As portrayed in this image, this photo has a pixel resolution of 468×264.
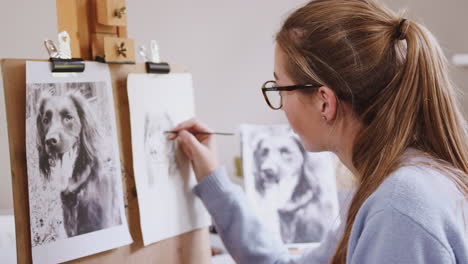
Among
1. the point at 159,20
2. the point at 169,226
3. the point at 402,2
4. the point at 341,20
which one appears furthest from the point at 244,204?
the point at 402,2

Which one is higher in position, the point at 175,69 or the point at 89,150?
the point at 175,69

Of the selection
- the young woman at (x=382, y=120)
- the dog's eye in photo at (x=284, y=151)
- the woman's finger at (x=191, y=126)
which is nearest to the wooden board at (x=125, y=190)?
the woman's finger at (x=191, y=126)

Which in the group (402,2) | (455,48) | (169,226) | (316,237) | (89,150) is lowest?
(316,237)

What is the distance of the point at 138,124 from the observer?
3.27 ft

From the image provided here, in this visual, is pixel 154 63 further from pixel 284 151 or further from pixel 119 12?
pixel 284 151

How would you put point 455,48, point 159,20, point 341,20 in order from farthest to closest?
point 455,48 < point 159,20 < point 341,20

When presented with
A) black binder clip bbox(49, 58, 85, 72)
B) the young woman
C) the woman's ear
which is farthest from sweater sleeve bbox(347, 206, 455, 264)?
black binder clip bbox(49, 58, 85, 72)

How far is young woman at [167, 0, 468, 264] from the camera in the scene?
2.29 feet

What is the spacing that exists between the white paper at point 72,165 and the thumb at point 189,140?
0.19 m

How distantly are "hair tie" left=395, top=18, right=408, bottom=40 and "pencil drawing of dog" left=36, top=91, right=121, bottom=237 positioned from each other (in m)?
0.56

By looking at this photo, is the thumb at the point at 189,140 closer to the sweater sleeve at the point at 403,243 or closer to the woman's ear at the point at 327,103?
the woman's ear at the point at 327,103

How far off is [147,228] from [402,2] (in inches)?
59.7

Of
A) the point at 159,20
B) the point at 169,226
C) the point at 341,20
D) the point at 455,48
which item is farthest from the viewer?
the point at 455,48

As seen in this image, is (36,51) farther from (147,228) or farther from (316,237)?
(316,237)
